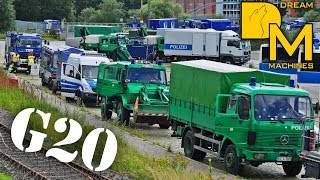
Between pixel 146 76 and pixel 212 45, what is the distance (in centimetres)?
3850

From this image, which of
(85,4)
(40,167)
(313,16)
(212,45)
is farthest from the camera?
(85,4)

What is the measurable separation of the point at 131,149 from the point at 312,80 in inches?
856

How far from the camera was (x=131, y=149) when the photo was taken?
77.6 ft

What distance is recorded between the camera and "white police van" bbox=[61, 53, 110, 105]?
38469 millimetres

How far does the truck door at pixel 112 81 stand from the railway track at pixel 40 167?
24.2ft

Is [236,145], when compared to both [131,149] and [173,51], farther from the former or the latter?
[173,51]

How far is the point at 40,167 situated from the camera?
2169 cm

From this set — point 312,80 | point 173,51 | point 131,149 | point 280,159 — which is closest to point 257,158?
point 280,159

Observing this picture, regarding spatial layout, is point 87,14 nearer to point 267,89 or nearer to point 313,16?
point 313,16

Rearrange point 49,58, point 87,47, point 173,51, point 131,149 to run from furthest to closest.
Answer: point 87,47 < point 173,51 < point 49,58 < point 131,149

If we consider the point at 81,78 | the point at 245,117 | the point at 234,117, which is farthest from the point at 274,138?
the point at 81,78

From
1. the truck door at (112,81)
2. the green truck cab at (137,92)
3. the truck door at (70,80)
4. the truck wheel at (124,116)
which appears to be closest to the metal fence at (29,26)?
the truck door at (70,80)

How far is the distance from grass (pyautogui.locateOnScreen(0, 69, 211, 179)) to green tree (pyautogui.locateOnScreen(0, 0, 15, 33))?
197 ft

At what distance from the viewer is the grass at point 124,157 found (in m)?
17.8
